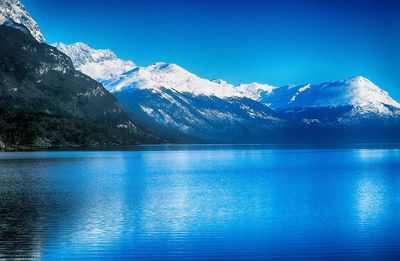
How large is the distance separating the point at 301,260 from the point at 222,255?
7783 millimetres

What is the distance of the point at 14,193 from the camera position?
10675 cm

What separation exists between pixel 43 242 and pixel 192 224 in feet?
66.6

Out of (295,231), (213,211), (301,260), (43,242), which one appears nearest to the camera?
(301,260)

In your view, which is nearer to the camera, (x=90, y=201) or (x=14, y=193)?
(x=90, y=201)

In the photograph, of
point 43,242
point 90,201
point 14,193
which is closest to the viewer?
point 43,242

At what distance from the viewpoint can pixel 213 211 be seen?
8338 cm

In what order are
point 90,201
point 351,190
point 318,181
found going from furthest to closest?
point 318,181
point 351,190
point 90,201

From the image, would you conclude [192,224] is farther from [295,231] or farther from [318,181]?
[318,181]

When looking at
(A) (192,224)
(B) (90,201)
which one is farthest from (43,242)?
(B) (90,201)

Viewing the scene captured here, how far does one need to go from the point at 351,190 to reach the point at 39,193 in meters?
66.1

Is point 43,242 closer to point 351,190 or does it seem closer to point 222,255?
point 222,255

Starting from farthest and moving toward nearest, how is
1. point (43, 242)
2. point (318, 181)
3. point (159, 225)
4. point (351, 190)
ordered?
1. point (318, 181)
2. point (351, 190)
3. point (159, 225)
4. point (43, 242)

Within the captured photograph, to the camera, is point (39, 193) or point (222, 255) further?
point (39, 193)

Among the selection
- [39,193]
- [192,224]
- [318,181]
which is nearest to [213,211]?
[192,224]
